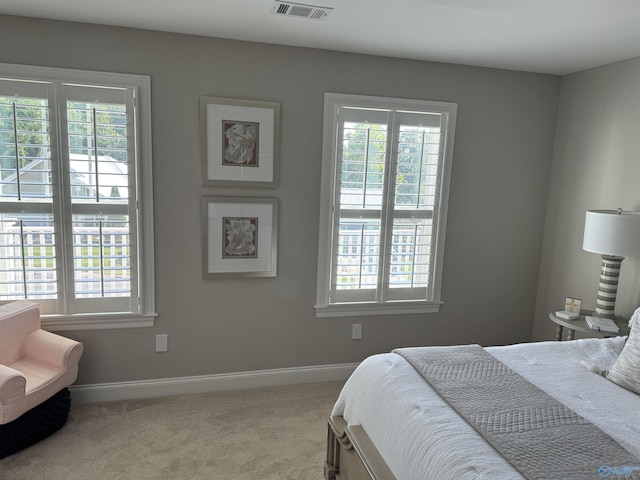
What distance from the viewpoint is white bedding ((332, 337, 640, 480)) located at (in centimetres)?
145

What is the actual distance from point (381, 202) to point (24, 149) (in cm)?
232

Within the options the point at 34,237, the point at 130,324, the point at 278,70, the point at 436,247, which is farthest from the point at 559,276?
the point at 34,237

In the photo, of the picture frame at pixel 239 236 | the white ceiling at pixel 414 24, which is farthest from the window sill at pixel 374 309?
the white ceiling at pixel 414 24

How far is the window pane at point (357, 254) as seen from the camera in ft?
10.9

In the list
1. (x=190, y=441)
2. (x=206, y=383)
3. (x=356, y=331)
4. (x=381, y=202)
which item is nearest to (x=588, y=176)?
(x=381, y=202)

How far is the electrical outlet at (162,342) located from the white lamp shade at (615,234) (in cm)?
285

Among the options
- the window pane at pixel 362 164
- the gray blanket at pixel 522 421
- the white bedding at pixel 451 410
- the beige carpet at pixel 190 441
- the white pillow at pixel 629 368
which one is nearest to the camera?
the gray blanket at pixel 522 421

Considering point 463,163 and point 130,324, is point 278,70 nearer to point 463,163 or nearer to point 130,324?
point 463,163

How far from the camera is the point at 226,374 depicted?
3.27 m

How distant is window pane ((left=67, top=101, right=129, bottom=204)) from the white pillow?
Result: 9.37ft

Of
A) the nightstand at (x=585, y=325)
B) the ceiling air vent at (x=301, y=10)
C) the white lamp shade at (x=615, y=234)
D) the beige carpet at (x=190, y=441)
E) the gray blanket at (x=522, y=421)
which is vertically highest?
the ceiling air vent at (x=301, y=10)

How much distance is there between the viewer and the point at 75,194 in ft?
9.27

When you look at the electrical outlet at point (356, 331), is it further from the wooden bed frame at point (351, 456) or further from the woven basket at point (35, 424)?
the woven basket at point (35, 424)

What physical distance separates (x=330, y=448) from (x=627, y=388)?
1.37m
